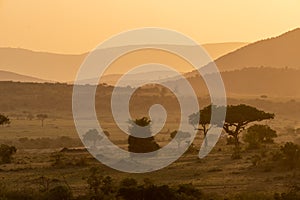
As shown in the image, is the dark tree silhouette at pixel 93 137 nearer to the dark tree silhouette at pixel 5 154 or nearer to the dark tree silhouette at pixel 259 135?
the dark tree silhouette at pixel 259 135

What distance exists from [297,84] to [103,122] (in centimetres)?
8524

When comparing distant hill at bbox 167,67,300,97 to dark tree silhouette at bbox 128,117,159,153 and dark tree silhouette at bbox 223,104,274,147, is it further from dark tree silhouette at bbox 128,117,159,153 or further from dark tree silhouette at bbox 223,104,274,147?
dark tree silhouette at bbox 128,117,159,153

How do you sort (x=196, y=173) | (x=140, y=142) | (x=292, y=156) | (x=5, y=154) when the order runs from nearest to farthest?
(x=292, y=156)
(x=196, y=173)
(x=5, y=154)
(x=140, y=142)

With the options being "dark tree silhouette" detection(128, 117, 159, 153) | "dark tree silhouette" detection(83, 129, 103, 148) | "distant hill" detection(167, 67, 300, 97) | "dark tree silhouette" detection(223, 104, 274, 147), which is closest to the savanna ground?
"dark tree silhouette" detection(223, 104, 274, 147)

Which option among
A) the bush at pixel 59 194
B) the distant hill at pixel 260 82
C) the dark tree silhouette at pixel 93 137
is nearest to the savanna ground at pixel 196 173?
the bush at pixel 59 194

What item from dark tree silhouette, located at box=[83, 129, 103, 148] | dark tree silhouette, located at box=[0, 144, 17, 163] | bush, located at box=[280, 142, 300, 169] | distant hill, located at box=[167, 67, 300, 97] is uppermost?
distant hill, located at box=[167, 67, 300, 97]

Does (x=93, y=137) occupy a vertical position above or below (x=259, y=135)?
above

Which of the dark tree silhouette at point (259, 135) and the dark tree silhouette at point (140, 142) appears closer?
the dark tree silhouette at point (140, 142)

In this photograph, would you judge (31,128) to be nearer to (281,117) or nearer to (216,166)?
(281,117)

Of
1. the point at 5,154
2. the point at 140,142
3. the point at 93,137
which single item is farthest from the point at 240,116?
the point at 5,154

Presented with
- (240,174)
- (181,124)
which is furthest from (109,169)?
(181,124)

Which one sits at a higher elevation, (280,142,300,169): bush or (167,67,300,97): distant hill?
(167,67,300,97): distant hill

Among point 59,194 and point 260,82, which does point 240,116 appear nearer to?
point 59,194

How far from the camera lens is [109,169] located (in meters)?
36.8
